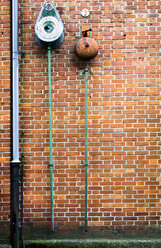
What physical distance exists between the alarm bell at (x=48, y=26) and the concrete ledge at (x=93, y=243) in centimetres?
289

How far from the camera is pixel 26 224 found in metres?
3.27

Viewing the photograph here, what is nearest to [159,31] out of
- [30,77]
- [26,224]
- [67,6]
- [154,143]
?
[67,6]

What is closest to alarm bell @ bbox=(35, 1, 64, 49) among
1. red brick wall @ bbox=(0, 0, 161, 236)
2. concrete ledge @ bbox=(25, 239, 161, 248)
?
red brick wall @ bbox=(0, 0, 161, 236)

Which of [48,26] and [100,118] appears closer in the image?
[48,26]

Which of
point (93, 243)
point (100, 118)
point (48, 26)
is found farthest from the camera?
point (100, 118)

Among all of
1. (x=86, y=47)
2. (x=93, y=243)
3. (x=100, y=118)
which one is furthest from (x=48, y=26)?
(x=93, y=243)

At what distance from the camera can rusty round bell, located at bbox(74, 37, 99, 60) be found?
3.11m

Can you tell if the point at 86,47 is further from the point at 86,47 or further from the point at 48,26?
the point at 48,26

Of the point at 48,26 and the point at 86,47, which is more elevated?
the point at 48,26

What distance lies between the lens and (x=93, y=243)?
3193 millimetres

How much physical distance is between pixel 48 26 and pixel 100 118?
4.93ft

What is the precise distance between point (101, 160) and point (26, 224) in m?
1.47

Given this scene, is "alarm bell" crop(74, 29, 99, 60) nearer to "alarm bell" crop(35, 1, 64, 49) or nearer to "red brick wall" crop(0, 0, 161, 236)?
"red brick wall" crop(0, 0, 161, 236)

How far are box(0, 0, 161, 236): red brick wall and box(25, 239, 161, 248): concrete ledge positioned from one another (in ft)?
0.70
